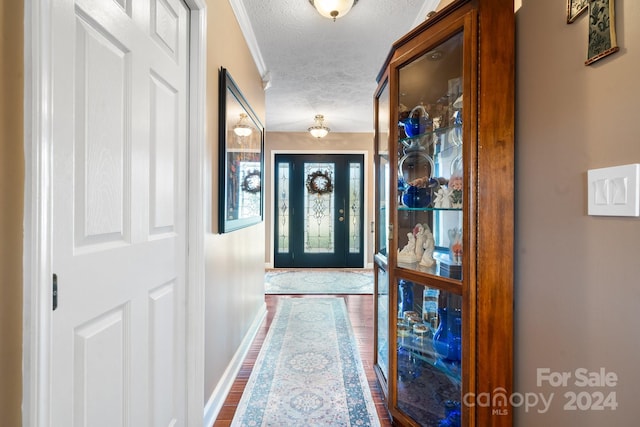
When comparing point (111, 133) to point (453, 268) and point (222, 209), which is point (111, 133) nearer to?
point (222, 209)

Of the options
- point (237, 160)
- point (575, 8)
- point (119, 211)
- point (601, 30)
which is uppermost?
point (575, 8)

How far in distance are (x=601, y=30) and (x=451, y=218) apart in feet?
2.71

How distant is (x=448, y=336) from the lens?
4.89 ft

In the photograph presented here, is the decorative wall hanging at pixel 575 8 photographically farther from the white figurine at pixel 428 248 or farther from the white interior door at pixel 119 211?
the white interior door at pixel 119 211

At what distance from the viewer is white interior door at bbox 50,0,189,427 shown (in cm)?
77

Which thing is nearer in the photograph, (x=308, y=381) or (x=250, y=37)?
(x=308, y=381)

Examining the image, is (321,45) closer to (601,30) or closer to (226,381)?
(601,30)

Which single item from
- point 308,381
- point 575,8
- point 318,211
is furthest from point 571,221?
point 318,211

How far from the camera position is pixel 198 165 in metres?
1.48

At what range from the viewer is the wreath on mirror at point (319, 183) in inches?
223

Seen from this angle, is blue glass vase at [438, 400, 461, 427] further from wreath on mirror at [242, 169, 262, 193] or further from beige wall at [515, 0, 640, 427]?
wreath on mirror at [242, 169, 262, 193]

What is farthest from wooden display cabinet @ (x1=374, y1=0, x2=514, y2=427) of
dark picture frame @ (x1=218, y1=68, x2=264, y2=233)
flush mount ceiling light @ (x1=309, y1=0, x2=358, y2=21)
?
dark picture frame @ (x1=218, y1=68, x2=264, y2=233)

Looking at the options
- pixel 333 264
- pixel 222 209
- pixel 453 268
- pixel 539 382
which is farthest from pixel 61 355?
pixel 333 264

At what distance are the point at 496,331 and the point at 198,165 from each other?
1461mm
